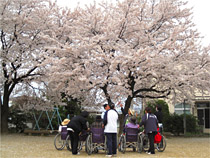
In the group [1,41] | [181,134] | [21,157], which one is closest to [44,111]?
[1,41]

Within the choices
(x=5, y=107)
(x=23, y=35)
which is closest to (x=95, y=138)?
(x=23, y=35)

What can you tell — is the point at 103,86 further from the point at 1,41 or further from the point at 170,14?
the point at 1,41

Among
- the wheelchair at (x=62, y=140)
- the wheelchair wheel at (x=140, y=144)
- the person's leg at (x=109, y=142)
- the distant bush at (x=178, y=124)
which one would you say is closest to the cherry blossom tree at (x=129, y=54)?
the wheelchair at (x=62, y=140)

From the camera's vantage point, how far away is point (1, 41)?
60.5ft

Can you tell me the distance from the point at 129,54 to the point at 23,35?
804cm

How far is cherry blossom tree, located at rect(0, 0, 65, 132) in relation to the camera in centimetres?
1750

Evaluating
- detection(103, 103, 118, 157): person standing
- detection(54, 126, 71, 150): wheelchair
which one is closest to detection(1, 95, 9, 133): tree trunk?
detection(54, 126, 71, 150): wheelchair

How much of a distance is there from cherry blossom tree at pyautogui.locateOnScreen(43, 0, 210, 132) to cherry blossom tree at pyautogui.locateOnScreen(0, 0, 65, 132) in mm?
3262

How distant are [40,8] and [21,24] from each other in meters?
1.61

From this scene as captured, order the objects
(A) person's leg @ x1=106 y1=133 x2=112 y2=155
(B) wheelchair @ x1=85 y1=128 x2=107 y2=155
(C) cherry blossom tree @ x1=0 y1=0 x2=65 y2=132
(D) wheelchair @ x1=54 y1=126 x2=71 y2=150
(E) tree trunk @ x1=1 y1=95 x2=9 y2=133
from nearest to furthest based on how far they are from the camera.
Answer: (A) person's leg @ x1=106 y1=133 x2=112 y2=155 < (B) wheelchair @ x1=85 y1=128 x2=107 y2=155 < (D) wheelchair @ x1=54 y1=126 x2=71 y2=150 < (C) cherry blossom tree @ x1=0 y1=0 x2=65 y2=132 < (E) tree trunk @ x1=1 y1=95 x2=9 y2=133

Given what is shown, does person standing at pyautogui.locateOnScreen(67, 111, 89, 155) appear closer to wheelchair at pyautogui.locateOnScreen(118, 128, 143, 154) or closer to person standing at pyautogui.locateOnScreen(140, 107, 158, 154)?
wheelchair at pyautogui.locateOnScreen(118, 128, 143, 154)

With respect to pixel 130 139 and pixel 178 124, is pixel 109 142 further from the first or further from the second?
pixel 178 124

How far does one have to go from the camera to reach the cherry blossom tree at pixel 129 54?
45.0ft

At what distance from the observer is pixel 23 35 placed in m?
18.6
